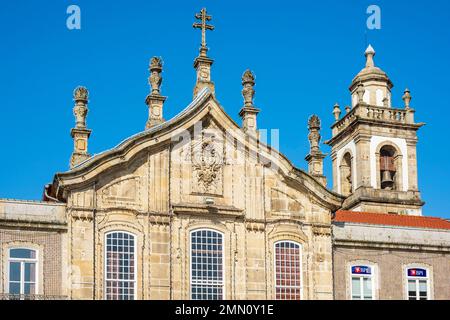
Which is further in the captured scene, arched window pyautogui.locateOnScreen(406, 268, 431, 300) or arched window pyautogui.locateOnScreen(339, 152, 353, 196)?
arched window pyautogui.locateOnScreen(339, 152, 353, 196)

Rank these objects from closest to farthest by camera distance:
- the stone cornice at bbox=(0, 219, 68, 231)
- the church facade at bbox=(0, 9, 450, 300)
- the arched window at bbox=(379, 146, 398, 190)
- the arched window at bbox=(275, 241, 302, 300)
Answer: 1. the stone cornice at bbox=(0, 219, 68, 231)
2. the church facade at bbox=(0, 9, 450, 300)
3. the arched window at bbox=(275, 241, 302, 300)
4. the arched window at bbox=(379, 146, 398, 190)

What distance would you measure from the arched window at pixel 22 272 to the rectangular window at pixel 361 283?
1241 cm

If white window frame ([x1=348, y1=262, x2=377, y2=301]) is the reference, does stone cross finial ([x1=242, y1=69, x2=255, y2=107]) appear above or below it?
above

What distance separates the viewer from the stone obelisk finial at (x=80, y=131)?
3616cm

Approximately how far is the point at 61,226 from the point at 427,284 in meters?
15.0

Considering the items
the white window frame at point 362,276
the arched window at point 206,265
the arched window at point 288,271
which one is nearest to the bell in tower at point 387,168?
the white window frame at point 362,276

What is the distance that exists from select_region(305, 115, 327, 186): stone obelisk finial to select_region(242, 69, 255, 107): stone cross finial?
8.87 feet

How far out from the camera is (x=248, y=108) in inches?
1532

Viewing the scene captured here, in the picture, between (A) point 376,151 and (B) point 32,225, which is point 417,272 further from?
(A) point 376,151

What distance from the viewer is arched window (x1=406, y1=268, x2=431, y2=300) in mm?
39531

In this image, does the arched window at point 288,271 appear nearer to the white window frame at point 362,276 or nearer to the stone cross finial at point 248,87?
the white window frame at point 362,276

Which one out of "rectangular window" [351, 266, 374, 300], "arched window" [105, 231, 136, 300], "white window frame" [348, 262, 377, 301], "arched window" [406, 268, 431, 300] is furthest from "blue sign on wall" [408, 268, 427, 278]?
"arched window" [105, 231, 136, 300]

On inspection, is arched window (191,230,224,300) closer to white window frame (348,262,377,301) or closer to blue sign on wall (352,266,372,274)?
white window frame (348,262,377,301)

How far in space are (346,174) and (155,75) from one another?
2370 cm
